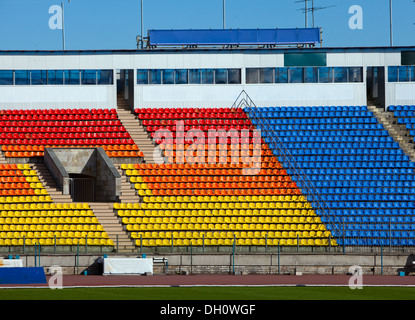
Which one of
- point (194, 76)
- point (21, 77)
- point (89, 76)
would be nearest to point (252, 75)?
point (194, 76)

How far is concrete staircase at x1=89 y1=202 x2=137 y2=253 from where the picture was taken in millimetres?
48031

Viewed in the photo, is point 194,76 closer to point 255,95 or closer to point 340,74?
point 255,95

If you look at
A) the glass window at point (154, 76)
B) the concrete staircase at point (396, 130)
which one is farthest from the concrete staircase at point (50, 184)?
the concrete staircase at point (396, 130)

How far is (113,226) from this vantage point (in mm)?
49500

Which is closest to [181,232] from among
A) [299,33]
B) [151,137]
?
[151,137]

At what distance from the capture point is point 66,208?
165 ft

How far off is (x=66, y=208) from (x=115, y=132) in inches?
351

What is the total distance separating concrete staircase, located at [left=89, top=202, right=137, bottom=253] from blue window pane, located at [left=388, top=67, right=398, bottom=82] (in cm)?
2221

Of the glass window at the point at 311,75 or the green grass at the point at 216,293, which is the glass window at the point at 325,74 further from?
the green grass at the point at 216,293

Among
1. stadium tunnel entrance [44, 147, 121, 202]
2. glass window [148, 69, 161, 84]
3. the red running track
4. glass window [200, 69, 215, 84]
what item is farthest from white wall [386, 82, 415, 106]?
the red running track

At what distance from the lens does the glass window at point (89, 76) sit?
6159cm

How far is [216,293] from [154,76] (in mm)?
28437

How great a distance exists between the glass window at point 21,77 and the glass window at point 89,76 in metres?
3.51

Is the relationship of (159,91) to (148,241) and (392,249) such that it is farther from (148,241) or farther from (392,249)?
(392,249)
